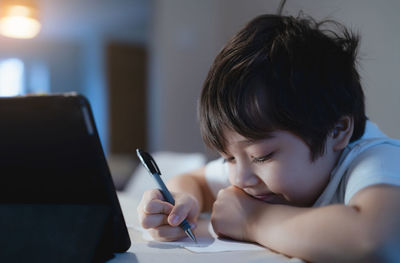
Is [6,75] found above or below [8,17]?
below

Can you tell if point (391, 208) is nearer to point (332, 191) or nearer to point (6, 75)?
point (332, 191)

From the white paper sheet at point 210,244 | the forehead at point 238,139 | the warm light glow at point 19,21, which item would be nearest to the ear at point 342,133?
the forehead at point 238,139

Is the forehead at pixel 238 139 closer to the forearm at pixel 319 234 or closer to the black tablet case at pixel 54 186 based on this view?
the forearm at pixel 319 234

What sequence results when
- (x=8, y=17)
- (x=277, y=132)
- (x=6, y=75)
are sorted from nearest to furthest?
(x=277, y=132) < (x=8, y=17) < (x=6, y=75)

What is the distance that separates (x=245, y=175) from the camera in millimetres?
590

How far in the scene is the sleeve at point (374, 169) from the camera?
1.57ft

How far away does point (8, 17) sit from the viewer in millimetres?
1310

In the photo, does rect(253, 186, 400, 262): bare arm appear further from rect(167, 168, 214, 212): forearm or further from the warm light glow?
the warm light glow

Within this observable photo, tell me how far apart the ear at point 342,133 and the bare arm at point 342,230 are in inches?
5.9

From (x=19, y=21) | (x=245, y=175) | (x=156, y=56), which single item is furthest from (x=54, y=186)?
(x=156, y=56)

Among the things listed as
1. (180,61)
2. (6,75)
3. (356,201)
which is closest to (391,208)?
(356,201)

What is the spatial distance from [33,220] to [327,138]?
0.43 m

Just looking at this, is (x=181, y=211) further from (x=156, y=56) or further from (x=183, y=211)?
(x=156, y=56)

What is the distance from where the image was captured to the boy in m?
0.55
